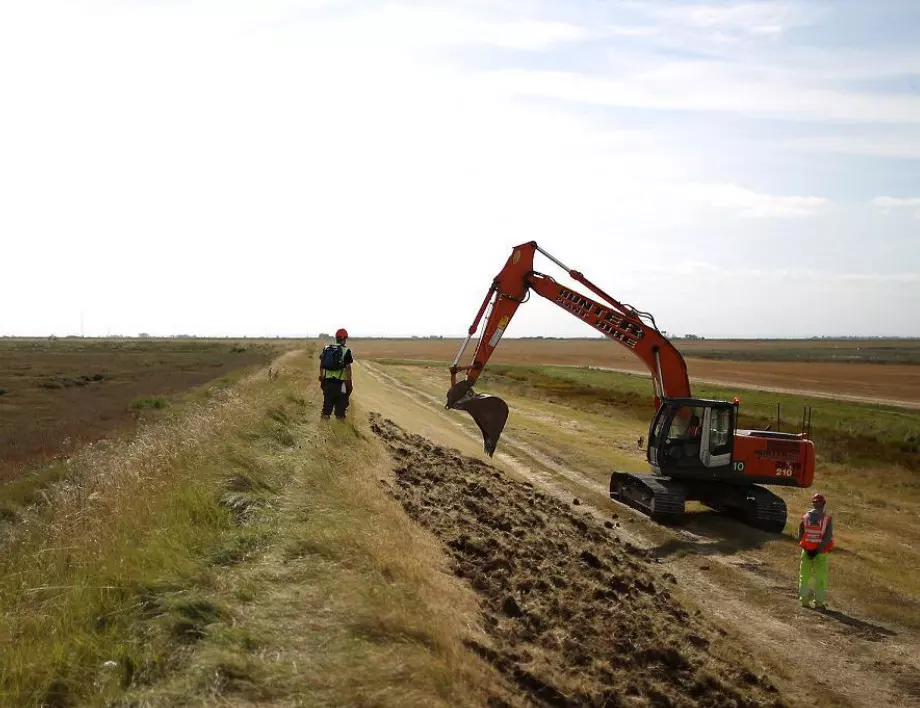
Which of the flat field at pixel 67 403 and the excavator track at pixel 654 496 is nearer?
the excavator track at pixel 654 496

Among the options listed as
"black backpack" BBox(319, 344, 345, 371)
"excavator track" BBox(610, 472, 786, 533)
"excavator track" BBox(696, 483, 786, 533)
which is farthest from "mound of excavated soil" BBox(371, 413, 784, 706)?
"excavator track" BBox(696, 483, 786, 533)

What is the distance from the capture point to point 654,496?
17203 millimetres

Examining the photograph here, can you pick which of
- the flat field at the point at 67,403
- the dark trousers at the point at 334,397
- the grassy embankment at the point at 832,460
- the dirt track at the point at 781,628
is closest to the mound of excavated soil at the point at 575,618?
the dirt track at the point at 781,628

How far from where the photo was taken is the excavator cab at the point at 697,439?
689 inches

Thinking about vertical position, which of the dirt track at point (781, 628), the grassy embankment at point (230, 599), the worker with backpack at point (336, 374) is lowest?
the dirt track at point (781, 628)

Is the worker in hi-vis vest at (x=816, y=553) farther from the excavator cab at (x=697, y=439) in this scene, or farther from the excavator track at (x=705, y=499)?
the excavator cab at (x=697, y=439)

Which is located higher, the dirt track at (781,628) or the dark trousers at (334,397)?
the dark trousers at (334,397)

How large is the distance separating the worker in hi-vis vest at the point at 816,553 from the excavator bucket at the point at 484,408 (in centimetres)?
685

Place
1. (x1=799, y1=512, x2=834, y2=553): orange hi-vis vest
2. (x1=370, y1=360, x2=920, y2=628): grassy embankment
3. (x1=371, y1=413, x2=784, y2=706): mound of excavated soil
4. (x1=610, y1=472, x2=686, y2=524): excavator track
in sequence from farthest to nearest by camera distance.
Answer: (x1=610, y1=472, x2=686, y2=524): excavator track, (x1=370, y1=360, x2=920, y2=628): grassy embankment, (x1=799, y1=512, x2=834, y2=553): orange hi-vis vest, (x1=371, y1=413, x2=784, y2=706): mound of excavated soil

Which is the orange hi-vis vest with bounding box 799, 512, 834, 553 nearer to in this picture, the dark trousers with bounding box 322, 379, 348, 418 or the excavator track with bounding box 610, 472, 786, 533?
the excavator track with bounding box 610, 472, 786, 533

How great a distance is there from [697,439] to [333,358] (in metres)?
8.06

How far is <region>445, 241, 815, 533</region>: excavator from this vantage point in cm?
1750

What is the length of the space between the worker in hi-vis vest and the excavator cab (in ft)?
16.1

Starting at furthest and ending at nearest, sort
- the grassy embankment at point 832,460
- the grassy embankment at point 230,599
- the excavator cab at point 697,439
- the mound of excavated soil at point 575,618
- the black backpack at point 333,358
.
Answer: the excavator cab at point 697,439
the black backpack at point 333,358
the grassy embankment at point 832,460
the mound of excavated soil at point 575,618
the grassy embankment at point 230,599
